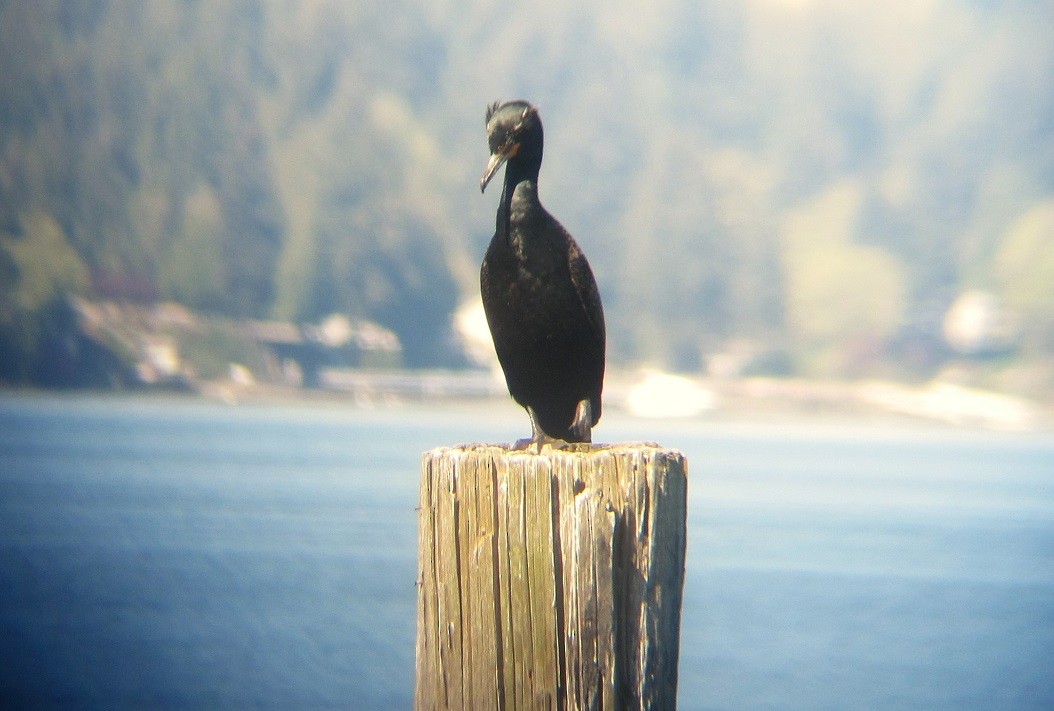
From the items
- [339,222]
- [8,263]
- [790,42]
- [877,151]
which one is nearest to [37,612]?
[8,263]

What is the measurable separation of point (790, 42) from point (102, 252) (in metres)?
89.9

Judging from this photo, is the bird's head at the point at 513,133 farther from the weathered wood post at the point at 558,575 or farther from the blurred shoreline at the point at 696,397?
the blurred shoreline at the point at 696,397

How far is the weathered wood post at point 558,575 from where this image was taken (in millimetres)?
3645

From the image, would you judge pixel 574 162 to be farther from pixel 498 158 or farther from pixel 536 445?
pixel 536 445

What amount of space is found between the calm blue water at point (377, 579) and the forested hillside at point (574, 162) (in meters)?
27.8

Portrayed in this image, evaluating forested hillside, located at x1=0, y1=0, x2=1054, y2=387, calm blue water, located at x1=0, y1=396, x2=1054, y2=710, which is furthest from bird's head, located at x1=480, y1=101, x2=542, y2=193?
forested hillside, located at x1=0, y1=0, x2=1054, y2=387

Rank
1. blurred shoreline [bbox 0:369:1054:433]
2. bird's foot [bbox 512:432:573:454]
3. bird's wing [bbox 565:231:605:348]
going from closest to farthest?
1. bird's foot [bbox 512:432:573:454]
2. bird's wing [bbox 565:231:605:348]
3. blurred shoreline [bbox 0:369:1054:433]

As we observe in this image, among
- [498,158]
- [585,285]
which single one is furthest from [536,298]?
[498,158]

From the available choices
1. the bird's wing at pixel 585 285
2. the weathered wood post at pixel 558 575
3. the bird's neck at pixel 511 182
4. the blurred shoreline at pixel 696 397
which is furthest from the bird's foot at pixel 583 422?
the blurred shoreline at pixel 696 397

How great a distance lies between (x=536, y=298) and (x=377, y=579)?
39.7 metres

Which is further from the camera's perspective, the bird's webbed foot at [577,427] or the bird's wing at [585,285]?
the bird's wing at [585,285]

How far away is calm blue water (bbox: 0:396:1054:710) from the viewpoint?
33.1 metres

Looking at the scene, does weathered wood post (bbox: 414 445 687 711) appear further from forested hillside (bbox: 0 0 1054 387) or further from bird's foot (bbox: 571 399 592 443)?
forested hillside (bbox: 0 0 1054 387)

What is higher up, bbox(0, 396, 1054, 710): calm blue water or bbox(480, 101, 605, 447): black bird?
bbox(0, 396, 1054, 710): calm blue water
